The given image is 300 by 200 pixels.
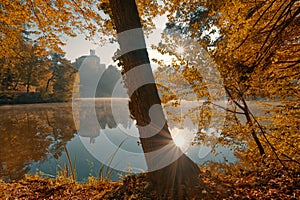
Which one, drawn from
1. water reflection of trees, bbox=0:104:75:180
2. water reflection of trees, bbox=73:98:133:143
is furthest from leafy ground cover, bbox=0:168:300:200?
water reflection of trees, bbox=73:98:133:143

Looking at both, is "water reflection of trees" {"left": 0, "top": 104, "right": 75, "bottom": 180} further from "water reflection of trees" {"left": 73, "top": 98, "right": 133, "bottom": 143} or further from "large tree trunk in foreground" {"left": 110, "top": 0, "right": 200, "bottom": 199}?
"large tree trunk in foreground" {"left": 110, "top": 0, "right": 200, "bottom": 199}

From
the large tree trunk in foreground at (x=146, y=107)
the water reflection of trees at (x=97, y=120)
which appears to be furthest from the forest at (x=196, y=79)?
the water reflection of trees at (x=97, y=120)

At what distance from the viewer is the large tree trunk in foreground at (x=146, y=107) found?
7.40ft

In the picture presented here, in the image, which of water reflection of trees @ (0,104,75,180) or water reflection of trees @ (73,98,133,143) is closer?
water reflection of trees @ (0,104,75,180)

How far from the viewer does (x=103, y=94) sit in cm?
8044

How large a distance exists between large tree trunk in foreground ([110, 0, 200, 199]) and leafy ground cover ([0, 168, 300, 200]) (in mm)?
234

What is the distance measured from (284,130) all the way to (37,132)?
13.3 metres

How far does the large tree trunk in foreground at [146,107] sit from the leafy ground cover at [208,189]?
234mm

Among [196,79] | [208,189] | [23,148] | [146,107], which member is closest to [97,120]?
[23,148]

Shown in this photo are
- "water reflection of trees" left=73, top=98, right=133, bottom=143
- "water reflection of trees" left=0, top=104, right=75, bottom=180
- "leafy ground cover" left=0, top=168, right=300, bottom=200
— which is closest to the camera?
"leafy ground cover" left=0, top=168, right=300, bottom=200

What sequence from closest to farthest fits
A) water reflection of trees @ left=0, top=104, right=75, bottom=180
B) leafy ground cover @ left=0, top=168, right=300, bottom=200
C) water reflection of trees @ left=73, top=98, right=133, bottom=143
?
leafy ground cover @ left=0, top=168, right=300, bottom=200 → water reflection of trees @ left=0, top=104, right=75, bottom=180 → water reflection of trees @ left=73, top=98, right=133, bottom=143

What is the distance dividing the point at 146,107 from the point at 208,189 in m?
1.31

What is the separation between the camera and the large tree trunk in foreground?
Result: 7.40ft

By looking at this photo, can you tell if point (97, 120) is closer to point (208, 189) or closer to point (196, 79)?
point (196, 79)
